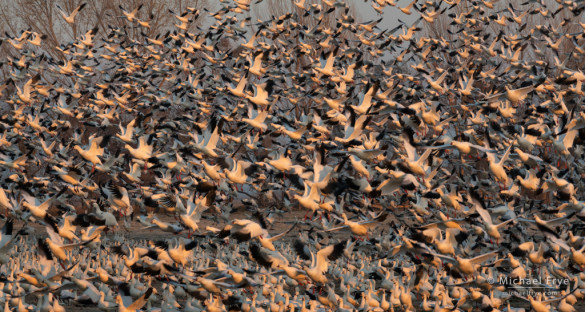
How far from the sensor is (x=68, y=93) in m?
19.5

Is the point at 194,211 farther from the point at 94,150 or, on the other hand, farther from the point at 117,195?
the point at 94,150

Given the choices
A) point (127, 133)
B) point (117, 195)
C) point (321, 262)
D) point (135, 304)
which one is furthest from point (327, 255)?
point (127, 133)

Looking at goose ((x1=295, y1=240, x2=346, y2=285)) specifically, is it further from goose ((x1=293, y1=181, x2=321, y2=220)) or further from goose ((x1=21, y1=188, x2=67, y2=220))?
goose ((x1=21, y1=188, x2=67, y2=220))

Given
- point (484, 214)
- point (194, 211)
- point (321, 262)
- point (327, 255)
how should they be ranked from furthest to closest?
point (194, 211), point (327, 255), point (321, 262), point (484, 214)

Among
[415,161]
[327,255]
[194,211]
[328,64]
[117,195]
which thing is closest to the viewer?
[327,255]

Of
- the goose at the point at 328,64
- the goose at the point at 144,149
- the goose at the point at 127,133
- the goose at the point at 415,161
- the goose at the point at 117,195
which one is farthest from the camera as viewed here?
the goose at the point at 328,64

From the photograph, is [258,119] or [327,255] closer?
[327,255]

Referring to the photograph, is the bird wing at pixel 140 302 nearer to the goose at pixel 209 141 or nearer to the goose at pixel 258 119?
the goose at pixel 209 141

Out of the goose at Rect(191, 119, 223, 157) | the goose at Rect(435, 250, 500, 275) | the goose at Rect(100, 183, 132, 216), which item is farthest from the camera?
the goose at Rect(100, 183, 132, 216)

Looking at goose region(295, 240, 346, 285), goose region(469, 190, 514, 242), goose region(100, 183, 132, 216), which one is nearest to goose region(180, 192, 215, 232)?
goose region(295, 240, 346, 285)

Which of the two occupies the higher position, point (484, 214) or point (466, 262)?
point (484, 214)

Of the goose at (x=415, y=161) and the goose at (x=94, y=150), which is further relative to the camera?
the goose at (x=94, y=150)

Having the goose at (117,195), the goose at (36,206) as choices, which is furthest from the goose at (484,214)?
the goose at (117,195)

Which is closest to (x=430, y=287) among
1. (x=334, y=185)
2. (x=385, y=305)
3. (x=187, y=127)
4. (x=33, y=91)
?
(x=385, y=305)
